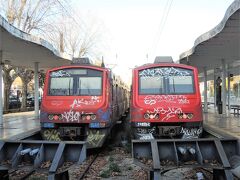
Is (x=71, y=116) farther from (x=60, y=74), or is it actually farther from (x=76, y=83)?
(x=60, y=74)

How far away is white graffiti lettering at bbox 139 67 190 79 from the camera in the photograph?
42.0 feet

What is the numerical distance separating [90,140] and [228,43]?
6.29m

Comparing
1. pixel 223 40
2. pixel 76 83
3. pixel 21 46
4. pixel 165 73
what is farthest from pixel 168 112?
pixel 21 46

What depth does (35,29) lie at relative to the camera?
3294 centimetres

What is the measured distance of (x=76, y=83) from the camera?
13375mm

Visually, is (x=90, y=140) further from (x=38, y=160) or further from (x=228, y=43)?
(x=228, y=43)

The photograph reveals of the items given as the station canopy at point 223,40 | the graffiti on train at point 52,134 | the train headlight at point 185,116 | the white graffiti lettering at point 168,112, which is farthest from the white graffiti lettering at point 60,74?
the station canopy at point 223,40

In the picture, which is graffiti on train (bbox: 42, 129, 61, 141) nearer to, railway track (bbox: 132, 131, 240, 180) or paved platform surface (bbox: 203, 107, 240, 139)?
paved platform surface (bbox: 203, 107, 240, 139)

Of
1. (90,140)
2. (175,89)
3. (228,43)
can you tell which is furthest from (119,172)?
(228,43)

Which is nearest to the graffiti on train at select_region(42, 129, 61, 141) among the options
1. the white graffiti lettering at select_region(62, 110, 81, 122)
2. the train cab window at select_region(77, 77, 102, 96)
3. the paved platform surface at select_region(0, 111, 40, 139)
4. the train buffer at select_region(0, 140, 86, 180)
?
the white graffiti lettering at select_region(62, 110, 81, 122)

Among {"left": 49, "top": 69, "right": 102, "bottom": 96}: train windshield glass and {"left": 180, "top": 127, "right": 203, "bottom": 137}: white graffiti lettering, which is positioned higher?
{"left": 49, "top": 69, "right": 102, "bottom": 96}: train windshield glass

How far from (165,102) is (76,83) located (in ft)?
9.67

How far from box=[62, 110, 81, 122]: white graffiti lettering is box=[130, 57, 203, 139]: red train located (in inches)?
64.4

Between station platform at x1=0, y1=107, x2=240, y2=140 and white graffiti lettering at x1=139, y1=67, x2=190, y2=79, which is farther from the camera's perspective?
white graffiti lettering at x1=139, y1=67, x2=190, y2=79
